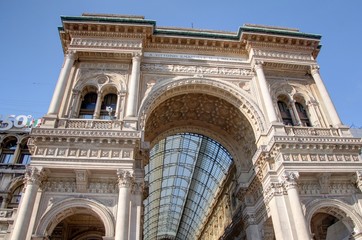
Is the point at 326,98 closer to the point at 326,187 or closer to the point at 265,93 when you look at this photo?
the point at 265,93

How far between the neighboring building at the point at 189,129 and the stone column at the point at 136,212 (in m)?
0.05

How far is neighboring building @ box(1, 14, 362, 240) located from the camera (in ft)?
47.1

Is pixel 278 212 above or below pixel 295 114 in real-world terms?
below

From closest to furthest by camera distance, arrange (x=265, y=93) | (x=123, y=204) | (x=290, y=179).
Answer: (x=123, y=204) → (x=290, y=179) → (x=265, y=93)

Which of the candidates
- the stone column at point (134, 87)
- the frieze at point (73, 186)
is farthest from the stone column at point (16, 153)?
the stone column at point (134, 87)

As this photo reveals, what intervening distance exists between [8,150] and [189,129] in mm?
20953

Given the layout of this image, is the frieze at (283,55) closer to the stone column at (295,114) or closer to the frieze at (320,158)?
the stone column at (295,114)

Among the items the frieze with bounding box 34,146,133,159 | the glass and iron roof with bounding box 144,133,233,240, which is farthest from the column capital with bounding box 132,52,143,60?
the glass and iron roof with bounding box 144,133,233,240

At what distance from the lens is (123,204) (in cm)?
1355

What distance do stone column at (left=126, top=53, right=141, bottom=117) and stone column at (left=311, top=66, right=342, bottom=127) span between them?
39.5 ft

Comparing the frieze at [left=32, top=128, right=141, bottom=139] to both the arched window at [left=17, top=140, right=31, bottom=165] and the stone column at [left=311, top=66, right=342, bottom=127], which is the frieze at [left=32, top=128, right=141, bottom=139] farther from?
the arched window at [left=17, top=140, right=31, bottom=165]

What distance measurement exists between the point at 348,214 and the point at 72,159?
14221 mm

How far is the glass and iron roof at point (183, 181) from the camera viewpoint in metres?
29.1

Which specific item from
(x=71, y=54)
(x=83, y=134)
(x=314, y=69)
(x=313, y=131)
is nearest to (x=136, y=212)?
(x=83, y=134)
